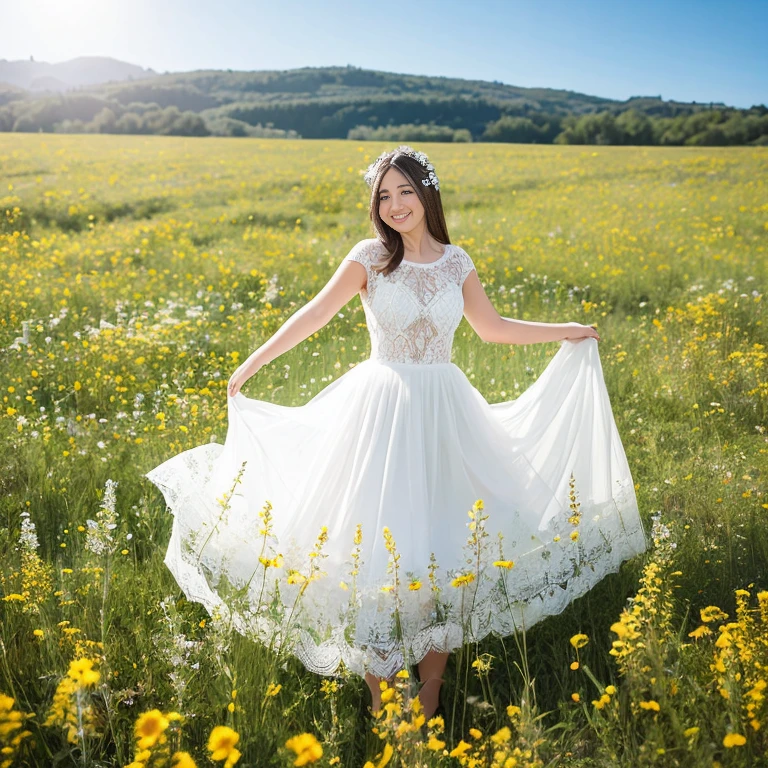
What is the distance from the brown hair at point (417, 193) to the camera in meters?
3.08

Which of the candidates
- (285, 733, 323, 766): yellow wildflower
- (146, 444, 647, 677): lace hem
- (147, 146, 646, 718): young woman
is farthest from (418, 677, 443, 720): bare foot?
(285, 733, 323, 766): yellow wildflower

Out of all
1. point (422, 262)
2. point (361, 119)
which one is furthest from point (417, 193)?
point (361, 119)

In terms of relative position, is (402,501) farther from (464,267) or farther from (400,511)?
(464,267)

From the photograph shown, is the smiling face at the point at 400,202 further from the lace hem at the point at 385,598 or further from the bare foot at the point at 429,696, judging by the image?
the bare foot at the point at 429,696

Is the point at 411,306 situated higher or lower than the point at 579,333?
higher

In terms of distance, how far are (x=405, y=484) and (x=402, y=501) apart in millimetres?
76

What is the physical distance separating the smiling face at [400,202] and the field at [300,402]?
5.45 feet

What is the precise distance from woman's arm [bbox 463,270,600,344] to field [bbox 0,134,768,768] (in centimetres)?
116

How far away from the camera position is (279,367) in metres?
5.73

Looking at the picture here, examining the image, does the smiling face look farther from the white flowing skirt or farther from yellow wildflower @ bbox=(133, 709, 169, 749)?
yellow wildflower @ bbox=(133, 709, 169, 749)

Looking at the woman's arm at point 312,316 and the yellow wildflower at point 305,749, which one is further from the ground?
the woman's arm at point 312,316

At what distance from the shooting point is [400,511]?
9.06 feet

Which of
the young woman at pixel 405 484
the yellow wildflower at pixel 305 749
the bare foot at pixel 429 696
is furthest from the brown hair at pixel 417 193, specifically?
the yellow wildflower at pixel 305 749

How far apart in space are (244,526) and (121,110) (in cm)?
2926
